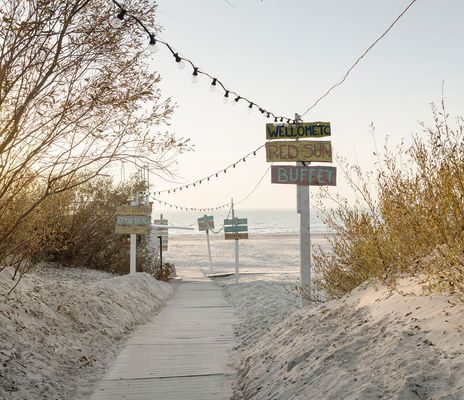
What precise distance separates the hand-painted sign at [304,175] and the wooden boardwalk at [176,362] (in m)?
2.80

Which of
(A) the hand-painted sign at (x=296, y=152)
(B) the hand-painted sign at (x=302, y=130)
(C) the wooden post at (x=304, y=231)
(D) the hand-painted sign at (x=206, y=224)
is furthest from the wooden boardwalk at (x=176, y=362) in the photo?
(D) the hand-painted sign at (x=206, y=224)

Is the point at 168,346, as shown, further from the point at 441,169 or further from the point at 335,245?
the point at 441,169

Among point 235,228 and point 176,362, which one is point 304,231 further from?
point 235,228

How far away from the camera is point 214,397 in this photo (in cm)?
532

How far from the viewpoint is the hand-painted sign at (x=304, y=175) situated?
9102 mm

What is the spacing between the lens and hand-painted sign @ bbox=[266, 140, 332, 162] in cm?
922

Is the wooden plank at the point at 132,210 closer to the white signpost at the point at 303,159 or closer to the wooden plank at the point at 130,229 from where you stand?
the wooden plank at the point at 130,229

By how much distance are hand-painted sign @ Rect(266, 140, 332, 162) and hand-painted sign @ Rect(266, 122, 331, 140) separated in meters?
0.24

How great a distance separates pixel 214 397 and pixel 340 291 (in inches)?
130

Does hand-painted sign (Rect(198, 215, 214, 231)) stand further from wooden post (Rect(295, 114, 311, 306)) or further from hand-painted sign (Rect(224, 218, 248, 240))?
wooden post (Rect(295, 114, 311, 306))

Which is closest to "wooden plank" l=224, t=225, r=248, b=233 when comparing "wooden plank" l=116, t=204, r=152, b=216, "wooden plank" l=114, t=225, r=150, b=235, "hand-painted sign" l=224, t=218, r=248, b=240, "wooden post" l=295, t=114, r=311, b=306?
"hand-painted sign" l=224, t=218, r=248, b=240

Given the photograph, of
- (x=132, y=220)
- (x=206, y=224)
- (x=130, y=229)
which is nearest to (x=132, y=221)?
(x=132, y=220)

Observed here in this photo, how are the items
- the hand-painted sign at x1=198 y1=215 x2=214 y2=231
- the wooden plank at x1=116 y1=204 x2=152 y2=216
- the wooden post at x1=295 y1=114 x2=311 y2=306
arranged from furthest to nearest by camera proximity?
the hand-painted sign at x1=198 y1=215 x2=214 y2=231 < the wooden plank at x1=116 y1=204 x2=152 y2=216 < the wooden post at x1=295 y1=114 x2=311 y2=306

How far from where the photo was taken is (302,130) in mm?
9461
